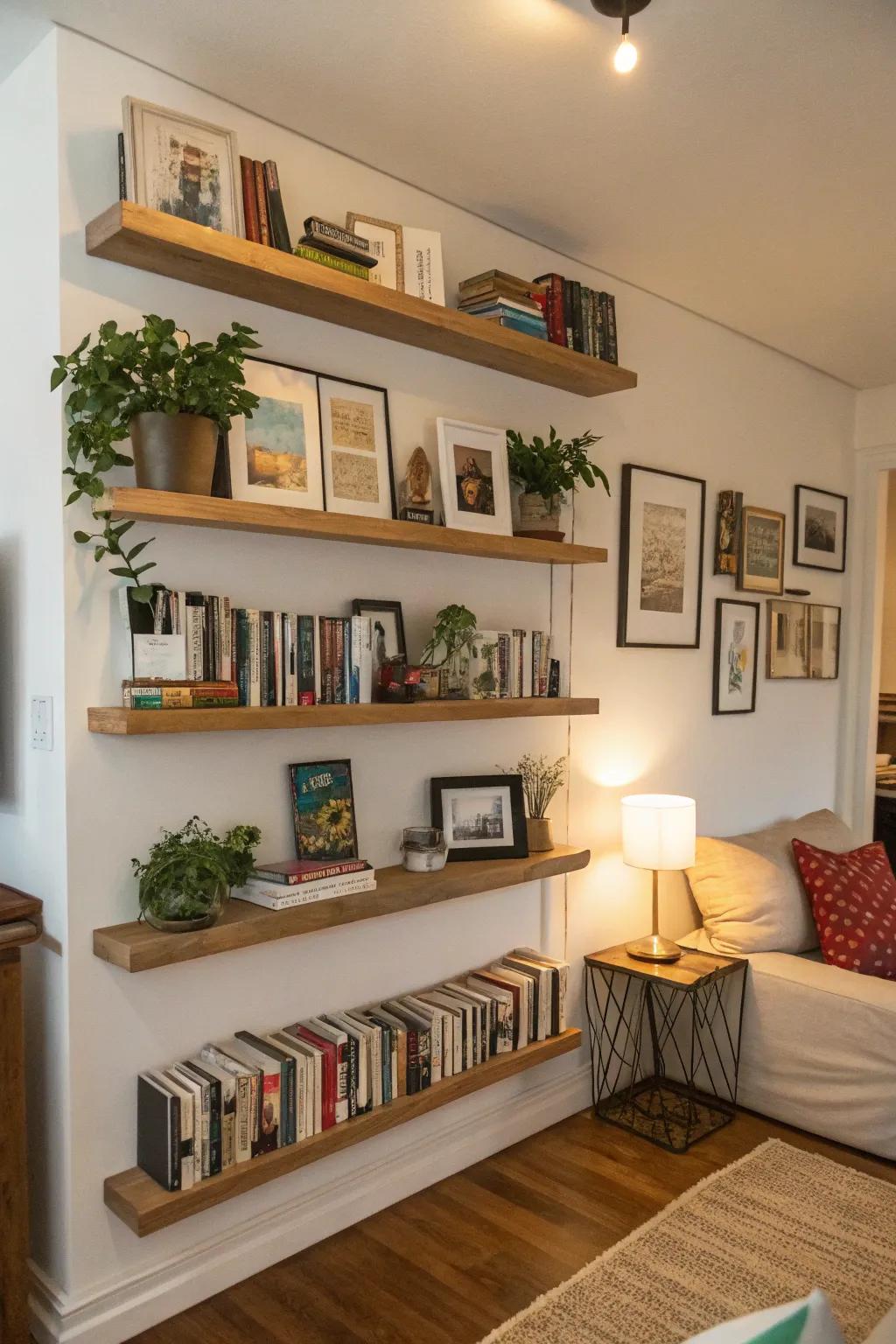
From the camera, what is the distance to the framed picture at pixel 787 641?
4.00 m

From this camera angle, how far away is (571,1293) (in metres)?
2.21

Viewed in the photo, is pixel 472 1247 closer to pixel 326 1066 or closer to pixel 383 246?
pixel 326 1066

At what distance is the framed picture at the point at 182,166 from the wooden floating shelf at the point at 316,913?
1.44 meters

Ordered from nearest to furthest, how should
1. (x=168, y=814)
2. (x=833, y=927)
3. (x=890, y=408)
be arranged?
(x=168, y=814)
(x=833, y=927)
(x=890, y=408)

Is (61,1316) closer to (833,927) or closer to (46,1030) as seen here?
(46,1030)

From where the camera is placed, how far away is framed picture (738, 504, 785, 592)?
149 inches

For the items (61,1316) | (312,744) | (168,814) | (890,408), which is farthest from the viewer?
(890,408)

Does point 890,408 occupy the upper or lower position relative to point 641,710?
upper

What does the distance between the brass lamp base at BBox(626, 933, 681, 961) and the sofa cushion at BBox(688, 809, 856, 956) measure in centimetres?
22

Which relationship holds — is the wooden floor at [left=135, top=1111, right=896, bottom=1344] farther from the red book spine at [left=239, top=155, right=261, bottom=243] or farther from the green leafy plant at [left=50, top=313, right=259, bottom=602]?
the red book spine at [left=239, top=155, right=261, bottom=243]

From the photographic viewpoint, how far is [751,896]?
3297 millimetres

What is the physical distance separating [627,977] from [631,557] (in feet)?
4.59

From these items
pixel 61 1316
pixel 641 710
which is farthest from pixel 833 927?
pixel 61 1316

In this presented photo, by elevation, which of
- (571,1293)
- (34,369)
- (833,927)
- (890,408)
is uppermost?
(890,408)
